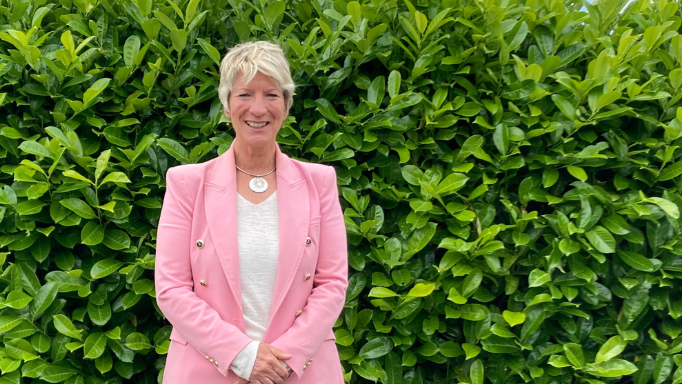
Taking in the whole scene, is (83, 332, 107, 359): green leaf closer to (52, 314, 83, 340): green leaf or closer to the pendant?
(52, 314, 83, 340): green leaf

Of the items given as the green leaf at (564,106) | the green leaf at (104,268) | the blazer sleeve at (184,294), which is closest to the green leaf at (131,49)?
the green leaf at (104,268)

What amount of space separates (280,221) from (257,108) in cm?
40

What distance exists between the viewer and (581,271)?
2941 millimetres

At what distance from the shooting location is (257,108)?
204 cm

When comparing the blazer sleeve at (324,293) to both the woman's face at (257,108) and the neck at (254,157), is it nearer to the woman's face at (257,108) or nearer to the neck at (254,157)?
the neck at (254,157)

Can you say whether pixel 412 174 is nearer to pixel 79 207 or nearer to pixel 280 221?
pixel 280 221

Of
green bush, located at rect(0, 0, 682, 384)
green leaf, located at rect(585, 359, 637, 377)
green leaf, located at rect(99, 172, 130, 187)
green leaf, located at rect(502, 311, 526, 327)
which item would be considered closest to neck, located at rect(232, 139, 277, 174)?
green bush, located at rect(0, 0, 682, 384)

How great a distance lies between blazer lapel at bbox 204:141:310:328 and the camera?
2.06 metres

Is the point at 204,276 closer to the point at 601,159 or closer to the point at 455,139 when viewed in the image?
the point at 455,139

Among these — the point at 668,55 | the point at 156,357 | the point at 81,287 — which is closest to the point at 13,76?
the point at 81,287

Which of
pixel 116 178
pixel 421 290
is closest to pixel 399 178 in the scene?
pixel 421 290

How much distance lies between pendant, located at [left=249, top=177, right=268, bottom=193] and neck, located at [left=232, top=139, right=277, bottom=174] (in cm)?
4

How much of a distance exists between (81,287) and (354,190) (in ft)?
4.40

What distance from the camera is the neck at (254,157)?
86.2 inches
